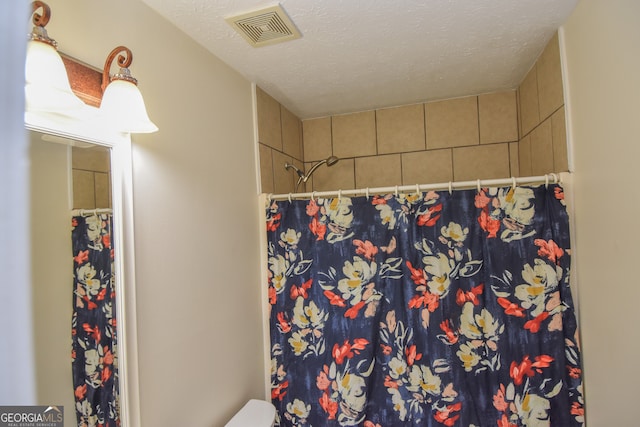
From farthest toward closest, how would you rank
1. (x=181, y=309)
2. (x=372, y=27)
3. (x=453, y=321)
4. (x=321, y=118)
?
(x=321, y=118) < (x=453, y=321) < (x=372, y=27) < (x=181, y=309)

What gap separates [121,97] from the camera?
0.88 metres

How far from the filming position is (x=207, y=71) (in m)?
1.41

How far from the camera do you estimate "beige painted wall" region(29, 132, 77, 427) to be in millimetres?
712

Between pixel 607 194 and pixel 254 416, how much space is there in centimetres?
155

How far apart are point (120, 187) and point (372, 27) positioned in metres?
1.09

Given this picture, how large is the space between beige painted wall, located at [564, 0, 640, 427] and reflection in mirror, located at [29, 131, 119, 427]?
4.80 feet

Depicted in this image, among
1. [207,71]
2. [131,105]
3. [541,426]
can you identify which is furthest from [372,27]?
[541,426]

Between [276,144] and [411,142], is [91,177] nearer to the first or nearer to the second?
[276,144]

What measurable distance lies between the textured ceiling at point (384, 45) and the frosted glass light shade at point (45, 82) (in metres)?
0.54

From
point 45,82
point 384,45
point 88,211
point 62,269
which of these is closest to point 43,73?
point 45,82

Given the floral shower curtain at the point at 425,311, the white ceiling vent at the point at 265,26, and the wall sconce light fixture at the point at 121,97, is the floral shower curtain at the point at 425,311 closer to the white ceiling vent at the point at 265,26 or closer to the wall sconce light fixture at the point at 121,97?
the white ceiling vent at the point at 265,26

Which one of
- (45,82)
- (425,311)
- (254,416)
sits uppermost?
(45,82)

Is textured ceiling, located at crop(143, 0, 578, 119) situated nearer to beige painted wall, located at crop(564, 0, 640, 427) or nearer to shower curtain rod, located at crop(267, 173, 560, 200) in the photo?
beige painted wall, located at crop(564, 0, 640, 427)

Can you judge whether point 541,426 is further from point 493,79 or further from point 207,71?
point 207,71
